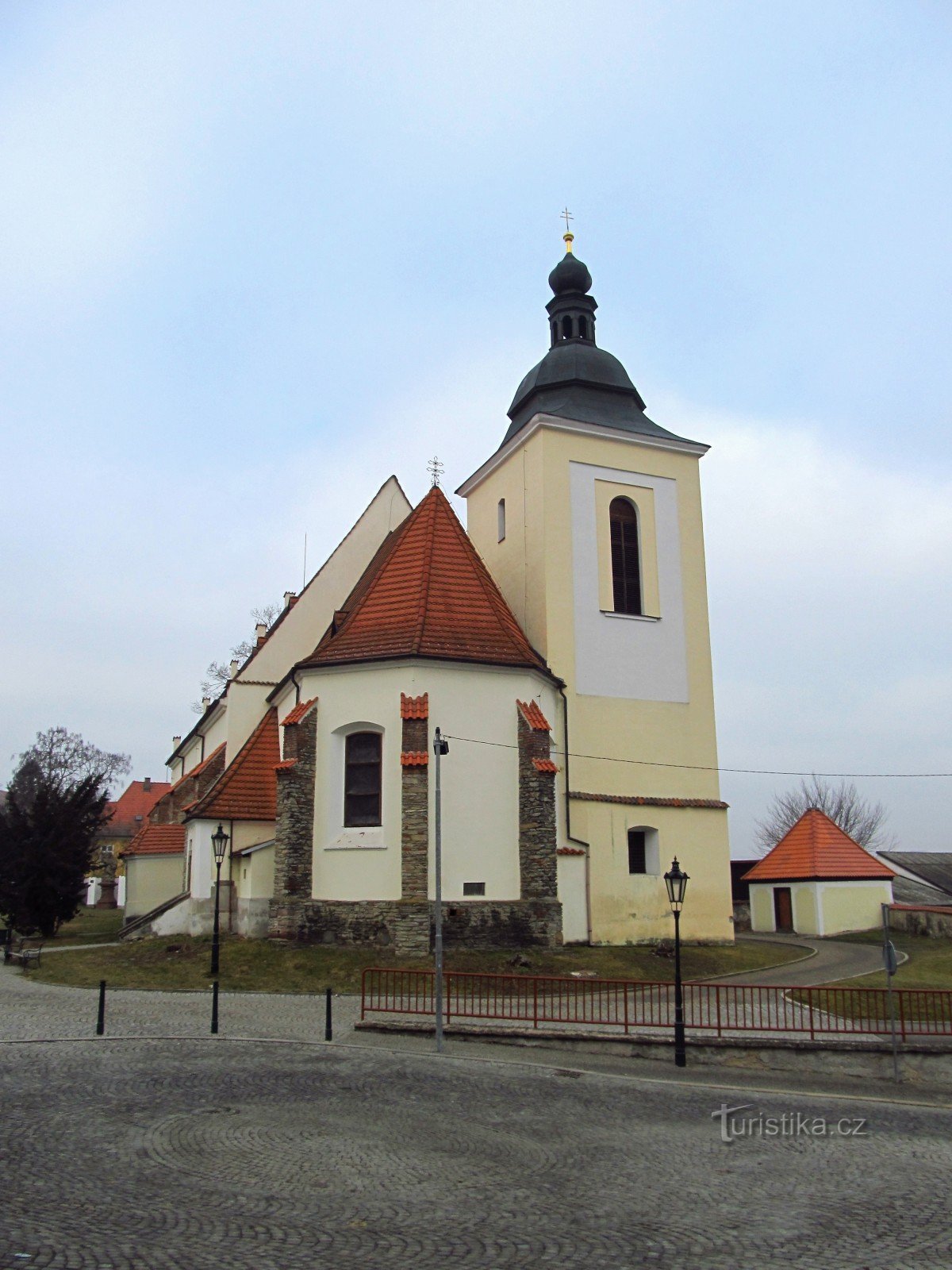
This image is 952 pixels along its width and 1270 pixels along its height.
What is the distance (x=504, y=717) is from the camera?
78.8ft

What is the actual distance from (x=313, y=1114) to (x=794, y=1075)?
7122 mm

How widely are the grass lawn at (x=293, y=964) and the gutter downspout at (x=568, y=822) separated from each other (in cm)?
108

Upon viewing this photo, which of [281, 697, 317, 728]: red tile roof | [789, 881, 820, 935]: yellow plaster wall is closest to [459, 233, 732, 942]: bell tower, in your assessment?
[281, 697, 317, 728]: red tile roof

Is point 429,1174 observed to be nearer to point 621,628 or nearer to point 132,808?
point 621,628

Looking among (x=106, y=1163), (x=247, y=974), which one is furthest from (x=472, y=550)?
(x=106, y=1163)

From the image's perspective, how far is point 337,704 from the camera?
79.0 ft

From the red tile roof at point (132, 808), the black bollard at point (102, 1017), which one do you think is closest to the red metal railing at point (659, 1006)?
the black bollard at point (102, 1017)

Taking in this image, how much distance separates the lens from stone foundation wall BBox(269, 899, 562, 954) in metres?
21.7

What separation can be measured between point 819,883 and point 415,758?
19207 mm

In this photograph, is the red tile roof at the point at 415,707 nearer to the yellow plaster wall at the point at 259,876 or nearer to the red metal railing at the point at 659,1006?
the yellow plaster wall at the point at 259,876

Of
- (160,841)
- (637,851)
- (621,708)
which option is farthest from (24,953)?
(621,708)

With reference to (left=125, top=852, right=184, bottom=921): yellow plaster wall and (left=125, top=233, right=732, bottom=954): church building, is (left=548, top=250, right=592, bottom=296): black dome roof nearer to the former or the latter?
(left=125, top=233, right=732, bottom=954): church building

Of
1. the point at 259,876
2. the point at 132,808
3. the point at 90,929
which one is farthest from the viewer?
the point at 132,808

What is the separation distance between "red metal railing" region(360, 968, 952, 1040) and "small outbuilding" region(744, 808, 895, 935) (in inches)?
681
